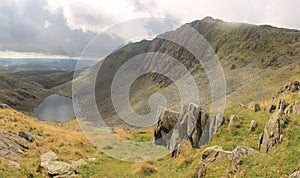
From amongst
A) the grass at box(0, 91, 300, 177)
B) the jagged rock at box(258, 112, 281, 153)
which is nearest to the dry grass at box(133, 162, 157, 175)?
the grass at box(0, 91, 300, 177)

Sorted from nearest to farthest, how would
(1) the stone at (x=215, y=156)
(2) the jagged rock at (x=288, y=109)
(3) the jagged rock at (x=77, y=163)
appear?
1. (1) the stone at (x=215, y=156)
2. (3) the jagged rock at (x=77, y=163)
3. (2) the jagged rock at (x=288, y=109)

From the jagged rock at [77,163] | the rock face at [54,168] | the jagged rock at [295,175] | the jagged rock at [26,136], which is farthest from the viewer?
the jagged rock at [26,136]

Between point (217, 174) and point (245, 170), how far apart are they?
160cm

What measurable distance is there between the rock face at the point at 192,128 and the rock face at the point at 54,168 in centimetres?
960

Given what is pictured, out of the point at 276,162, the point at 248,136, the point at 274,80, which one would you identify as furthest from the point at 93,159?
the point at 274,80

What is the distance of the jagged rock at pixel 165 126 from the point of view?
27875mm

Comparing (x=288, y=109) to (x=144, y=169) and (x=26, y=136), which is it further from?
(x=26, y=136)

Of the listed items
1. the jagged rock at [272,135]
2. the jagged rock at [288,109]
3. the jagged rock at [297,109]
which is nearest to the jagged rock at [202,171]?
the jagged rock at [272,135]

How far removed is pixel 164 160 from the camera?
23203 mm

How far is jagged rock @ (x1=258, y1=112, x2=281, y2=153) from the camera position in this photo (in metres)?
15.1

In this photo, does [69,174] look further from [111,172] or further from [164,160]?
[164,160]

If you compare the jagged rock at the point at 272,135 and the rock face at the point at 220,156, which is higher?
the jagged rock at the point at 272,135

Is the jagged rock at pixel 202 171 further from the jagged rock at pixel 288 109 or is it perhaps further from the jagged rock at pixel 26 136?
the jagged rock at pixel 26 136

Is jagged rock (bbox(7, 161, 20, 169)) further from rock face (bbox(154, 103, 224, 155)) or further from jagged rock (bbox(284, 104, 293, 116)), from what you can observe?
jagged rock (bbox(284, 104, 293, 116))
